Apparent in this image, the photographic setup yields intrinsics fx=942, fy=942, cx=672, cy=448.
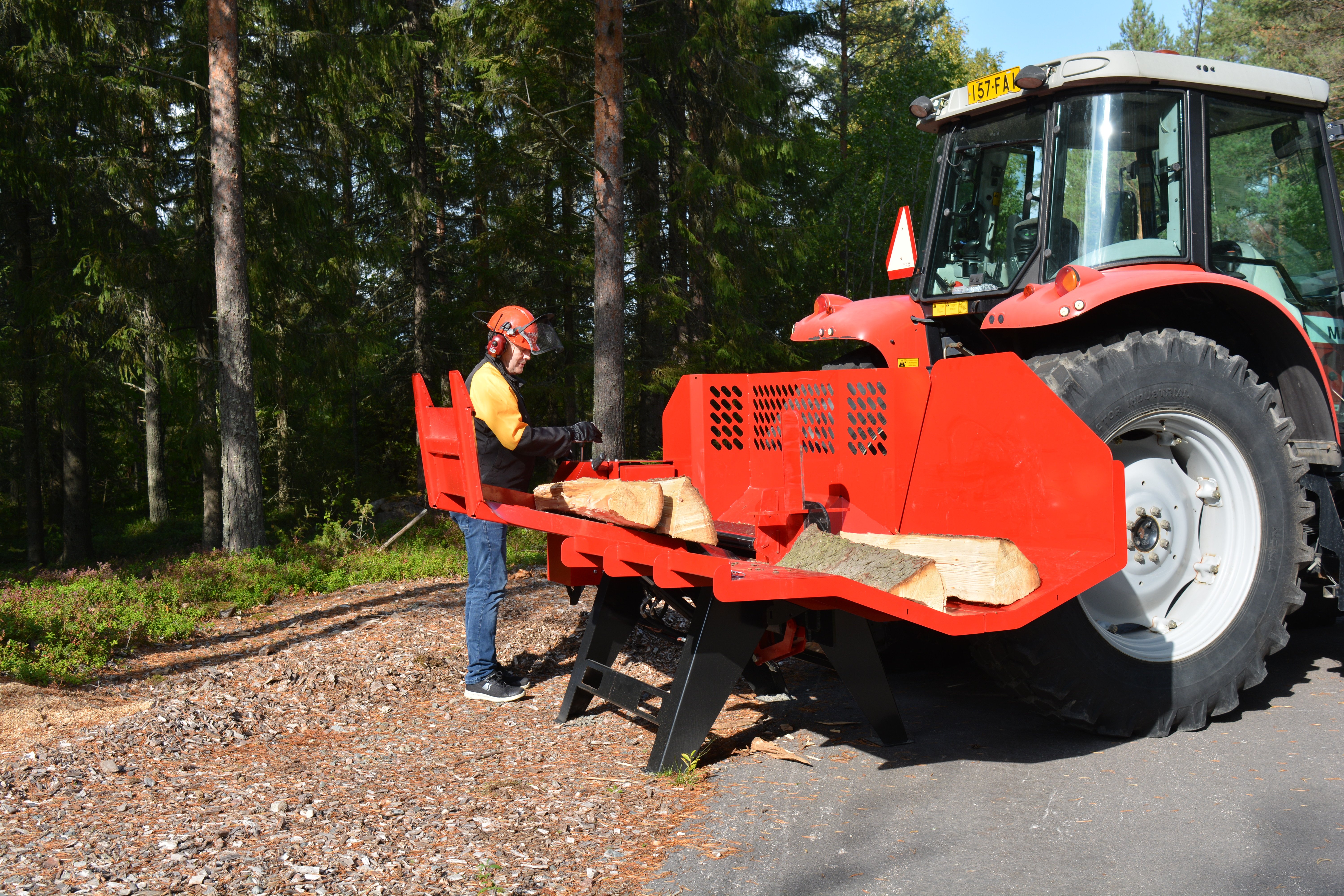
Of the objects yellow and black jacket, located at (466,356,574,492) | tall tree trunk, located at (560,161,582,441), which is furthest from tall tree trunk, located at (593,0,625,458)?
yellow and black jacket, located at (466,356,574,492)

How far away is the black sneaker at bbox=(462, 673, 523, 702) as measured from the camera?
16.9ft

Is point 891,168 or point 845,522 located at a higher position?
point 891,168

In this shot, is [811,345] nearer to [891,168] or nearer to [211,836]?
[891,168]

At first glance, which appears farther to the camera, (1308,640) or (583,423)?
(1308,640)

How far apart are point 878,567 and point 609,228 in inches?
308

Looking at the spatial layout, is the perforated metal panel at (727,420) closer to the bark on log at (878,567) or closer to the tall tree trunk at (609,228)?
the bark on log at (878,567)

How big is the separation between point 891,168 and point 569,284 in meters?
9.57

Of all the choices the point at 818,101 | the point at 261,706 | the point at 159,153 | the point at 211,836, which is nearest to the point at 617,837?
the point at 211,836

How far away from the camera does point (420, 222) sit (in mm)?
17328

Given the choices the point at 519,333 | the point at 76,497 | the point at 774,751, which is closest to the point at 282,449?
the point at 76,497

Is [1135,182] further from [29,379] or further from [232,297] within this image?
[29,379]

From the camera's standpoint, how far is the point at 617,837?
3281mm

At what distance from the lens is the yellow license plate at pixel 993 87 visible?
4777mm

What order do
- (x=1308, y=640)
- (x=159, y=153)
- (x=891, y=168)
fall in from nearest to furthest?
1. (x=1308, y=640)
2. (x=159, y=153)
3. (x=891, y=168)
